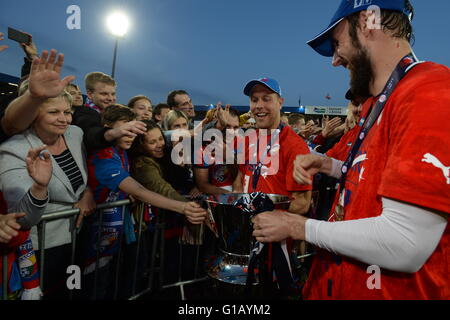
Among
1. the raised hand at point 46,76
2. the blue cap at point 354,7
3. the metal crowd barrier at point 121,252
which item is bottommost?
the metal crowd barrier at point 121,252

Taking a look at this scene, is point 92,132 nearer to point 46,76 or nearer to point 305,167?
point 46,76

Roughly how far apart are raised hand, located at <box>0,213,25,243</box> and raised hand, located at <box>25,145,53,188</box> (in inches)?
9.5

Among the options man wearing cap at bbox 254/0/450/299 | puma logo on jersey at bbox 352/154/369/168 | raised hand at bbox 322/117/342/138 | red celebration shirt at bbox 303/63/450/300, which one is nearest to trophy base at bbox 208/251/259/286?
man wearing cap at bbox 254/0/450/299

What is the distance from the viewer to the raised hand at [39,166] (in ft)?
5.85

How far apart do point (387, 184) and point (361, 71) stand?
2.32 feet

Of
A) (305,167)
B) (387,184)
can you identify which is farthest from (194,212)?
(387,184)

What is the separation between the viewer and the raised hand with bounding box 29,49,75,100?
6.25 ft

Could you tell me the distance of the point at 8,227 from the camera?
1675 mm

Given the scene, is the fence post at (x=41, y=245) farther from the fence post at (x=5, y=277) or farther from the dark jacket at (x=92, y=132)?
the dark jacket at (x=92, y=132)

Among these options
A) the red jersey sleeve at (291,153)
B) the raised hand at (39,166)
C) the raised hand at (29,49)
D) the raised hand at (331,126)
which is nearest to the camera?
the raised hand at (39,166)

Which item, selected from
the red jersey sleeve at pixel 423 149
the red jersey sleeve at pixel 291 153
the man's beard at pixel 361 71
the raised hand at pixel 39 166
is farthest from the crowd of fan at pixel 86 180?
the red jersey sleeve at pixel 423 149

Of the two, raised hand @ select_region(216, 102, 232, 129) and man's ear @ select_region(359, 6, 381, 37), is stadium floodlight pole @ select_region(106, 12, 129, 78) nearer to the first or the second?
raised hand @ select_region(216, 102, 232, 129)

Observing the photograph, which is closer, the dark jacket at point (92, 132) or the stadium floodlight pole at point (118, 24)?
the dark jacket at point (92, 132)
